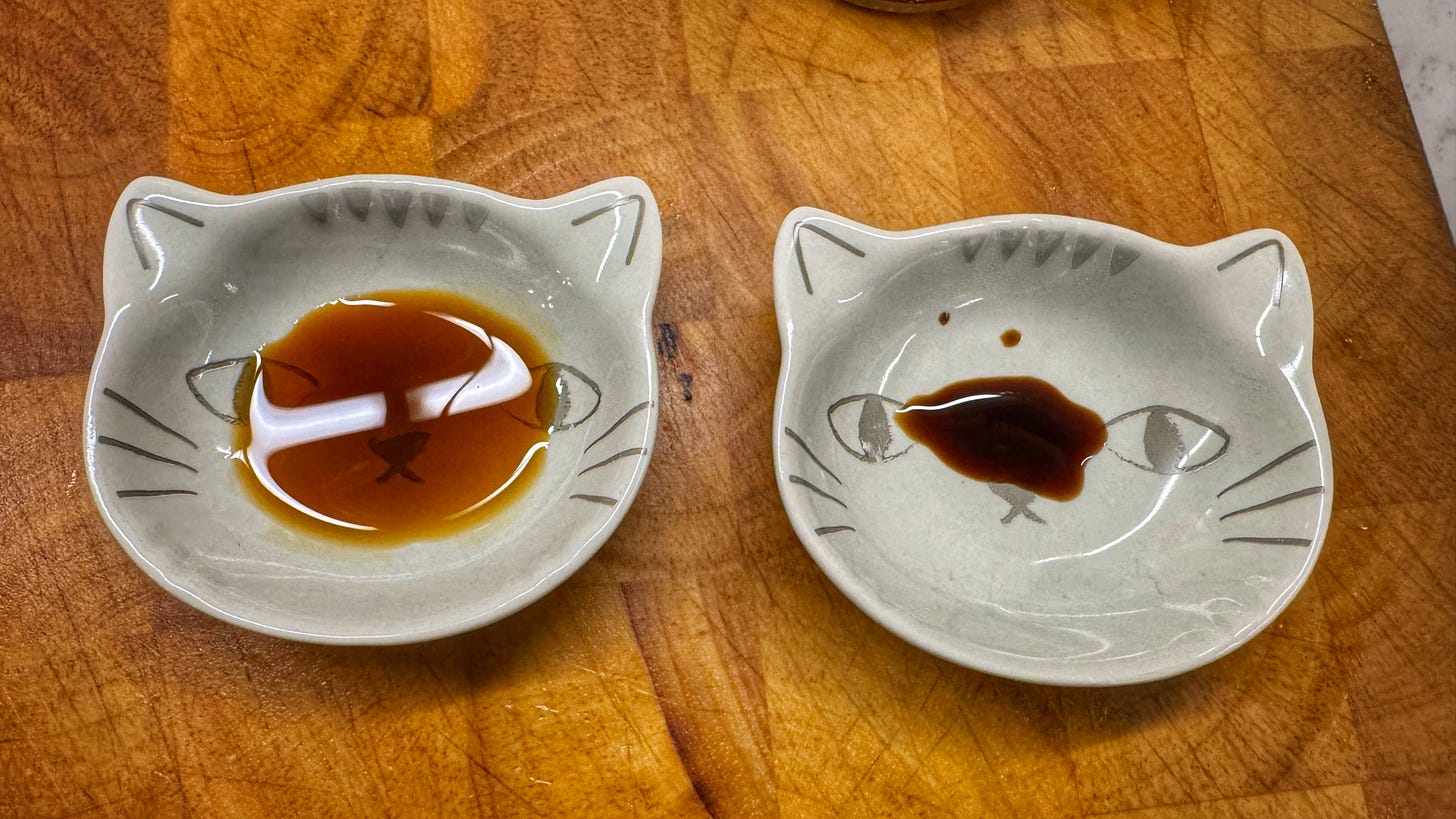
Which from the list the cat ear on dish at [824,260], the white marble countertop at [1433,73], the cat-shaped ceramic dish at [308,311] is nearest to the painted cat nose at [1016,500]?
the cat ear on dish at [824,260]

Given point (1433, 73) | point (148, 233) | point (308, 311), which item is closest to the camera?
point (148, 233)

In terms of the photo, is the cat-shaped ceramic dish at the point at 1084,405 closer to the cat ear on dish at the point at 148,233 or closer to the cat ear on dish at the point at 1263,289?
the cat ear on dish at the point at 1263,289

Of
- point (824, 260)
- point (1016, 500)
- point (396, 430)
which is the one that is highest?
point (824, 260)

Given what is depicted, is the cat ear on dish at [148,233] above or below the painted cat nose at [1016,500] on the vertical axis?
above

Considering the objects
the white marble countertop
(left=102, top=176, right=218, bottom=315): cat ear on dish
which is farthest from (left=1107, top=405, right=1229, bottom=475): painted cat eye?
(left=102, top=176, right=218, bottom=315): cat ear on dish

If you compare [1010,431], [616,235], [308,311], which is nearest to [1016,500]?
[1010,431]

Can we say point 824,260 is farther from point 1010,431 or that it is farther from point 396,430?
point 396,430
